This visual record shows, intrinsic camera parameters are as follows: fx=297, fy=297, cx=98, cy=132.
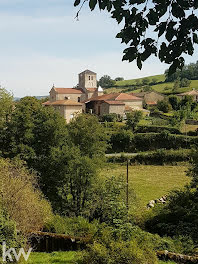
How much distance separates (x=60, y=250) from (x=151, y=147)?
32.4 metres

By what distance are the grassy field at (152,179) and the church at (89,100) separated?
640 inches

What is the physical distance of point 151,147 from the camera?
137 ft

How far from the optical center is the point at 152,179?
31234 millimetres

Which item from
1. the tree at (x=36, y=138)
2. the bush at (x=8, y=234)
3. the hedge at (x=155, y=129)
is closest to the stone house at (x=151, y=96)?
the hedge at (x=155, y=129)

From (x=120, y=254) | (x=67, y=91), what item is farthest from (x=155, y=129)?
(x=120, y=254)

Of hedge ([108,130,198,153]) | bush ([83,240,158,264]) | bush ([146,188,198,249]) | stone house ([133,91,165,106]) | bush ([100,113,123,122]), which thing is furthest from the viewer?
stone house ([133,91,165,106])

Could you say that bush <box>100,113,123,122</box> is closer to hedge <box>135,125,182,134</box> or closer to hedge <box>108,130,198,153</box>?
hedge <box>135,125,182,134</box>

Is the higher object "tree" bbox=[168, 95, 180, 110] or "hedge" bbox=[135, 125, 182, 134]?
"tree" bbox=[168, 95, 180, 110]

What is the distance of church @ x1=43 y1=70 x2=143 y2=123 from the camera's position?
54.2 m

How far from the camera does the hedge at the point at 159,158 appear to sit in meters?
37.2

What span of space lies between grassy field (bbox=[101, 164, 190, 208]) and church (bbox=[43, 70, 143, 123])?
53.4 feet

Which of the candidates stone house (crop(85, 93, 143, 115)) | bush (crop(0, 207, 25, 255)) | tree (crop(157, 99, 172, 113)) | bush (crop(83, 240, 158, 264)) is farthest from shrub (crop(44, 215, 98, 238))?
tree (crop(157, 99, 172, 113))

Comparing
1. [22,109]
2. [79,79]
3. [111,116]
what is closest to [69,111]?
[111,116]

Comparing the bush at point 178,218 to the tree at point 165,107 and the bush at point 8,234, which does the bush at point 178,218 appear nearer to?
the bush at point 8,234
